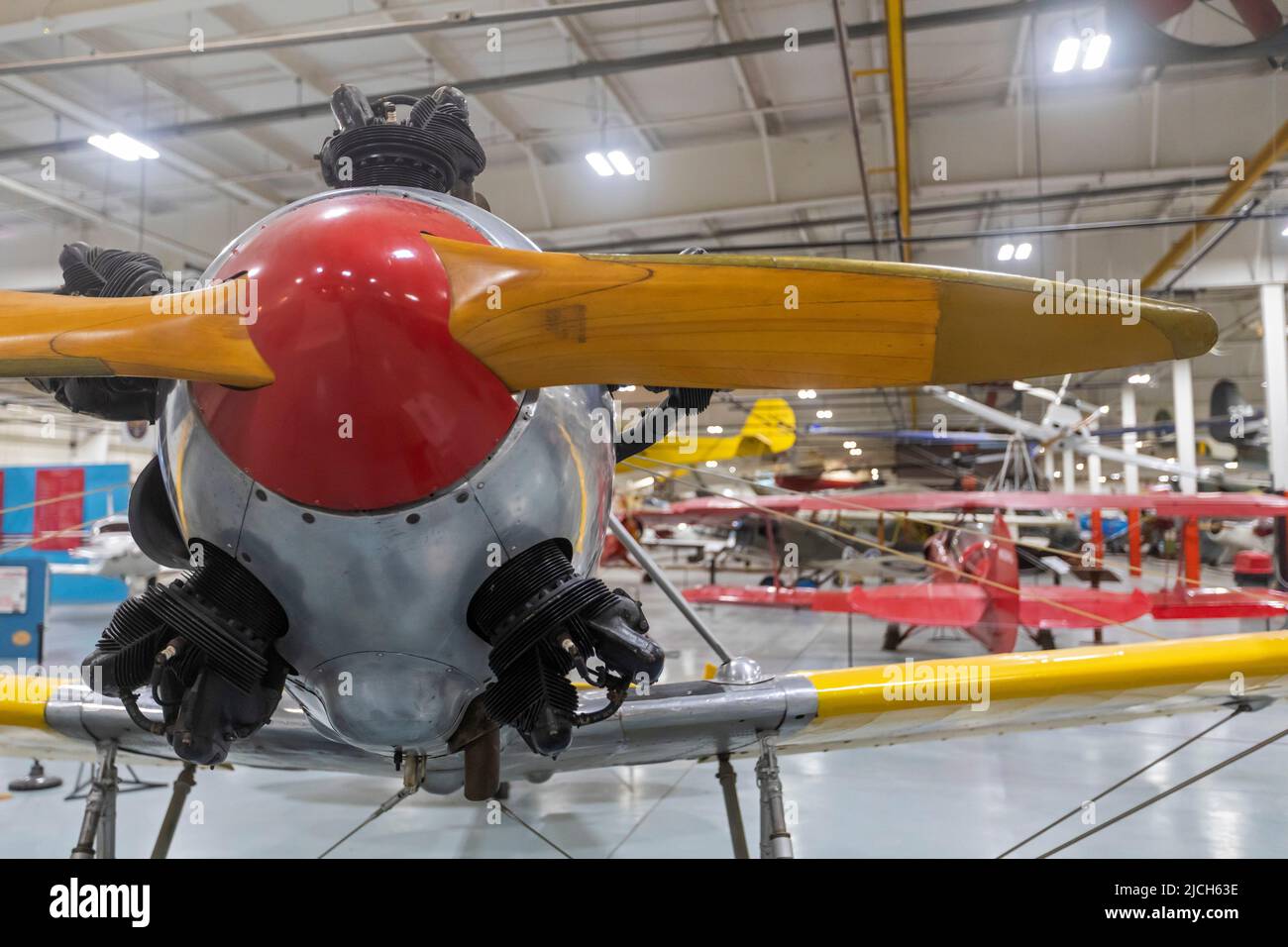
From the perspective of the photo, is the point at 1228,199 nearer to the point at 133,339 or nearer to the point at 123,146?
the point at 123,146

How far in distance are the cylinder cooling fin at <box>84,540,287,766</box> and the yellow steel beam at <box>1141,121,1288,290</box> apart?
11205 millimetres

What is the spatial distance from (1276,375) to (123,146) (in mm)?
15326

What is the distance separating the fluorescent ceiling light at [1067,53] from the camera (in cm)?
703

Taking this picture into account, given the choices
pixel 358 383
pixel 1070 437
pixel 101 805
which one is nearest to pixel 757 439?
pixel 1070 437

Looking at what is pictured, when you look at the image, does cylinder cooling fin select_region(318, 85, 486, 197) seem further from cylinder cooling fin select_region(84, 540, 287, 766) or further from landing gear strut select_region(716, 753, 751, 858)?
landing gear strut select_region(716, 753, 751, 858)

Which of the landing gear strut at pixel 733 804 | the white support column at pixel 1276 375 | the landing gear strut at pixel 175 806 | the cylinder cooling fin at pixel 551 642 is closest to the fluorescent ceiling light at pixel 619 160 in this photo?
the landing gear strut at pixel 733 804

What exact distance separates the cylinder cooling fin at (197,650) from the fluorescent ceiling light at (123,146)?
870cm

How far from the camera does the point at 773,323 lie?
1.25m

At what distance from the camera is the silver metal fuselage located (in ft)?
4.46

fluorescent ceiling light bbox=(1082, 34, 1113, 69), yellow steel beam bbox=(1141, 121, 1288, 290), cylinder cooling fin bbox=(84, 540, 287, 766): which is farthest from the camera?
yellow steel beam bbox=(1141, 121, 1288, 290)

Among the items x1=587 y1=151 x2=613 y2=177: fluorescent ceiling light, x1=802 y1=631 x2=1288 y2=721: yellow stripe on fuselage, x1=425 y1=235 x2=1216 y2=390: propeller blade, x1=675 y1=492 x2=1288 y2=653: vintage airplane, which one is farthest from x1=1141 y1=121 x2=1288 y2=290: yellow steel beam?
x1=425 y1=235 x2=1216 y2=390: propeller blade

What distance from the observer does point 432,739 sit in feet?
5.32

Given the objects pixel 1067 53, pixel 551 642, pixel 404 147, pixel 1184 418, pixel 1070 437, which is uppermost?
pixel 1067 53
